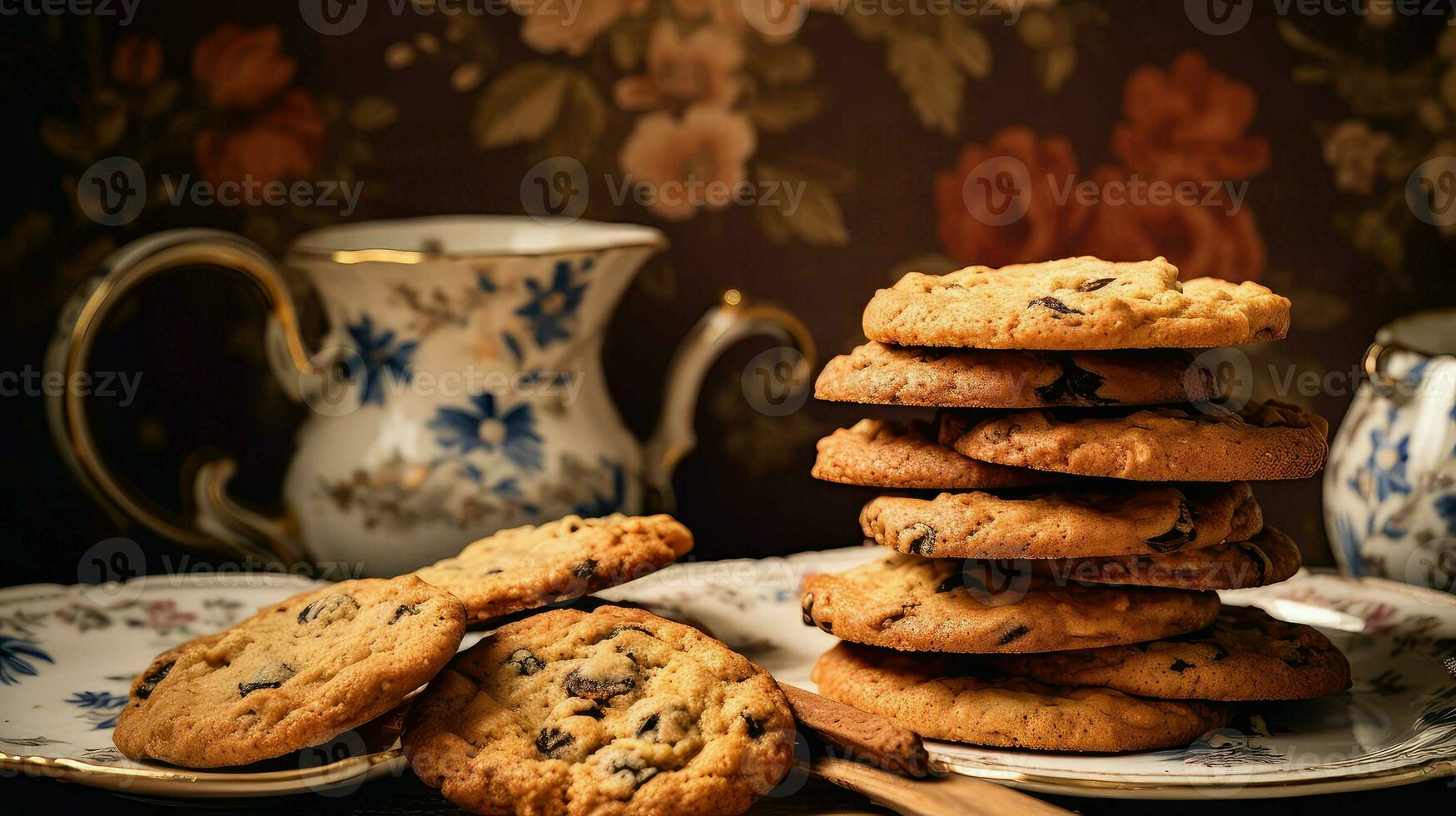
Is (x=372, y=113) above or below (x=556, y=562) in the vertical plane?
above

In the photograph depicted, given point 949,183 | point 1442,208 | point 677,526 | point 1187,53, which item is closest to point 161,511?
point 677,526

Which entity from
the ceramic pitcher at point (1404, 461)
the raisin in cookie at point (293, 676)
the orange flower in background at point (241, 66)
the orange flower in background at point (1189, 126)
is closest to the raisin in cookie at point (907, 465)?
the raisin in cookie at point (293, 676)

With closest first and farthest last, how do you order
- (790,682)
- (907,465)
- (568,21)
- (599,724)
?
(599,724) → (907,465) → (790,682) → (568,21)

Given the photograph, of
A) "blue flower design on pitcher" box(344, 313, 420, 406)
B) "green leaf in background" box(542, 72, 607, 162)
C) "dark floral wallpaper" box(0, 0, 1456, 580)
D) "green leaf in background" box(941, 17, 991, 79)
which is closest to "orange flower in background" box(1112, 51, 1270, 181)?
"dark floral wallpaper" box(0, 0, 1456, 580)

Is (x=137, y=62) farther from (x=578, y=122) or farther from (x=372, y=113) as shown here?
(x=578, y=122)

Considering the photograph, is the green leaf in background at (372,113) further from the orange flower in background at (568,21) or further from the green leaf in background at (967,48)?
the green leaf in background at (967,48)

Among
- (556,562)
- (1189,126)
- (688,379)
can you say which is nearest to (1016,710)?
(556,562)
